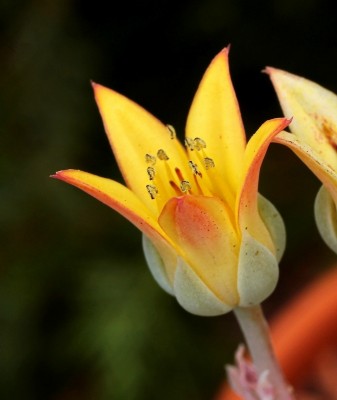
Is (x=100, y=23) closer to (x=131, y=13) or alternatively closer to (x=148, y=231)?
Result: (x=131, y=13)

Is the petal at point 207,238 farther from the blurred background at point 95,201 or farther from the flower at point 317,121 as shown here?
A: the blurred background at point 95,201

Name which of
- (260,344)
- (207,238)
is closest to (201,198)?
(207,238)

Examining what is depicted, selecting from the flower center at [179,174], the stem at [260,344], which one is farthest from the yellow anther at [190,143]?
the stem at [260,344]

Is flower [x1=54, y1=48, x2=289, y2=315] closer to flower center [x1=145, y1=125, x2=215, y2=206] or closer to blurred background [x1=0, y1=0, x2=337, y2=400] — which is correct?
flower center [x1=145, y1=125, x2=215, y2=206]

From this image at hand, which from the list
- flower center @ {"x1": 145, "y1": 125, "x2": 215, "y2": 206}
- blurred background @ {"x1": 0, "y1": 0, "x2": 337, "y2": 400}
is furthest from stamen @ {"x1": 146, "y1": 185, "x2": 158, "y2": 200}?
blurred background @ {"x1": 0, "y1": 0, "x2": 337, "y2": 400}

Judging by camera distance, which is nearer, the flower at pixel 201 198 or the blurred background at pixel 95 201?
the flower at pixel 201 198

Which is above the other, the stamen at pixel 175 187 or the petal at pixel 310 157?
the stamen at pixel 175 187
